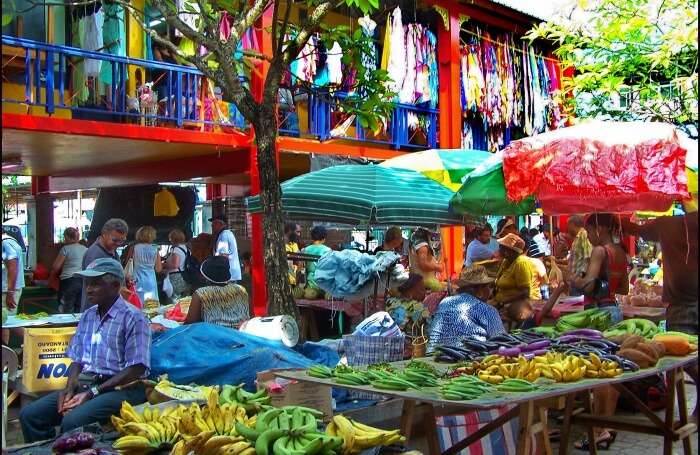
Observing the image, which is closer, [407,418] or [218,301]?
[407,418]

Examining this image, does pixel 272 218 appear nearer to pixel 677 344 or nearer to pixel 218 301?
pixel 218 301

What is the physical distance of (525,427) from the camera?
468 centimetres

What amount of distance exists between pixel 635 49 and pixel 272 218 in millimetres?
7906

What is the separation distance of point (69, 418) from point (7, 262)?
453cm

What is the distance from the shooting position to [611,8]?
38.5 feet

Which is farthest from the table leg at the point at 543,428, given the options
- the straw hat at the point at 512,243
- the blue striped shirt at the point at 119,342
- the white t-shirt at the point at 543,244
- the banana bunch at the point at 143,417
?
the white t-shirt at the point at 543,244

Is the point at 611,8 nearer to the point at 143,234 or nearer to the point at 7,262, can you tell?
the point at 143,234

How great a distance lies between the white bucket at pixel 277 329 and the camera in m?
6.59

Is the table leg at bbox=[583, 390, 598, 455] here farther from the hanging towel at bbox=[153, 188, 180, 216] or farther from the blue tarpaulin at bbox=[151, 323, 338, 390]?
the hanging towel at bbox=[153, 188, 180, 216]

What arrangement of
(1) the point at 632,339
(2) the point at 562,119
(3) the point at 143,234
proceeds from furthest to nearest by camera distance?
(2) the point at 562,119
(3) the point at 143,234
(1) the point at 632,339

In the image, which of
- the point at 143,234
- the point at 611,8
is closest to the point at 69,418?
the point at 143,234

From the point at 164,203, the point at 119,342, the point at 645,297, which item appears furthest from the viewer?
the point at 164,203

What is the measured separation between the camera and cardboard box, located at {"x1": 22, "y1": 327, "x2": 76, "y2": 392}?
6621 millimetres

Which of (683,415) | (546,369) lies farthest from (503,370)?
(683,415)
